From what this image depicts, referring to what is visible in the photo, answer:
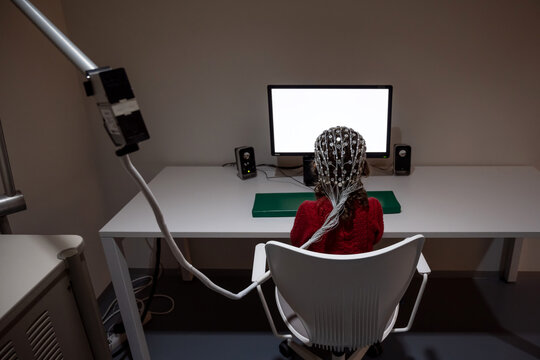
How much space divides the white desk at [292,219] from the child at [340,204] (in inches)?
7.0

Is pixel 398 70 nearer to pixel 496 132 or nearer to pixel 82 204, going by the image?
pixel 496 132

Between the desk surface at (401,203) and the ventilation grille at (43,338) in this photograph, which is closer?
the ventilation grille at (43,338)

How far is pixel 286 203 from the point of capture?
153cm

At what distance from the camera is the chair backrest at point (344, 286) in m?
0.92

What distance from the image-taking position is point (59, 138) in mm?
1793

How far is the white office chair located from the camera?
92 centimetres

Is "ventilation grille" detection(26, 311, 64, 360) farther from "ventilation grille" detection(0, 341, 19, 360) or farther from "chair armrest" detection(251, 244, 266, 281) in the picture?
"chair armrest" detection(251, 244, 266, 281)

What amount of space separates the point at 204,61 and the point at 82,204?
0.98 meters

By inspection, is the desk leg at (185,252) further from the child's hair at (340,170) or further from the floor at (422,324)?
the child's hair at (340,170)

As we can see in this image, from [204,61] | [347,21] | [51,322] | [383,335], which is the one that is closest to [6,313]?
[51,322]

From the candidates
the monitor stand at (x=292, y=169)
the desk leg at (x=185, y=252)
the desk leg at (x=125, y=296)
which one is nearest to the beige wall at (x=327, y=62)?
the monitor stand at (x=292, y=169)

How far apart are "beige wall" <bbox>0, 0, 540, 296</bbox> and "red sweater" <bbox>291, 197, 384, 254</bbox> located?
32.2 inches

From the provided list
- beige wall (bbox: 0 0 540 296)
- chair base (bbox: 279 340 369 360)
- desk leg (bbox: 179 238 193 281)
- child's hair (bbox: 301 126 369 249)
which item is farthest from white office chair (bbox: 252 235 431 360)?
desk leg (bbox: 179 238 193 281)

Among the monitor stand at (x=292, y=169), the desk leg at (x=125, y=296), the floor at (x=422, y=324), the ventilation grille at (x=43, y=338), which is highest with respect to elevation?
the ventilation grille at (x=43, y=338)
